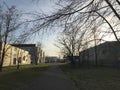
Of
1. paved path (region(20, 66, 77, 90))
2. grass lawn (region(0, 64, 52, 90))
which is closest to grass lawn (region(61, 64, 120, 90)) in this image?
paved path (region(20, 66, 77, 90))

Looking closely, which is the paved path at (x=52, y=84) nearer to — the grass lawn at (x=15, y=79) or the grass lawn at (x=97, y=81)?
the grass lawn at (x=97, y=81)

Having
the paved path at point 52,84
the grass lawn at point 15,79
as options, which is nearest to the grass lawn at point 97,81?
the paved path at point 52,84

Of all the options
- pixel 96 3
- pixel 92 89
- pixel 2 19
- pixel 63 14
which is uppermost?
pixel 2 19

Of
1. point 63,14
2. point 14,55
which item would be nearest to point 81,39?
point 63,14

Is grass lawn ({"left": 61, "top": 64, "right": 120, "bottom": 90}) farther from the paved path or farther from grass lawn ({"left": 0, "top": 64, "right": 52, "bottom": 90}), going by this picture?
grass lawn ({"left": 0, "top": 64, "right": 52, "bottom": 90})

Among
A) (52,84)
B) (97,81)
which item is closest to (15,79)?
(52,84)

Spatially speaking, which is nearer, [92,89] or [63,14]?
[63,14]

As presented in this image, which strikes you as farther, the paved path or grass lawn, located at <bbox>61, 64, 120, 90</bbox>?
grass lawn, located at <bbox>61, 64, 120, 90</bbox>

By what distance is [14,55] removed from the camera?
290ft

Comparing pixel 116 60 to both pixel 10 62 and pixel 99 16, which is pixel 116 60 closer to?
pixel 10 62

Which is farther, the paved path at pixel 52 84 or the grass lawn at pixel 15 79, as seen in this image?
the grass lawn at pixel 15 79

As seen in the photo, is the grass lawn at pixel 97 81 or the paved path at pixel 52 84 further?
the grass lawn at pixel 97 81

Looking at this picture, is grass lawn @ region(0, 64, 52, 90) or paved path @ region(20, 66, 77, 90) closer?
paved path @ region(20, 66, 77, 90)

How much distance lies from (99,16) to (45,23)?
144 inches
